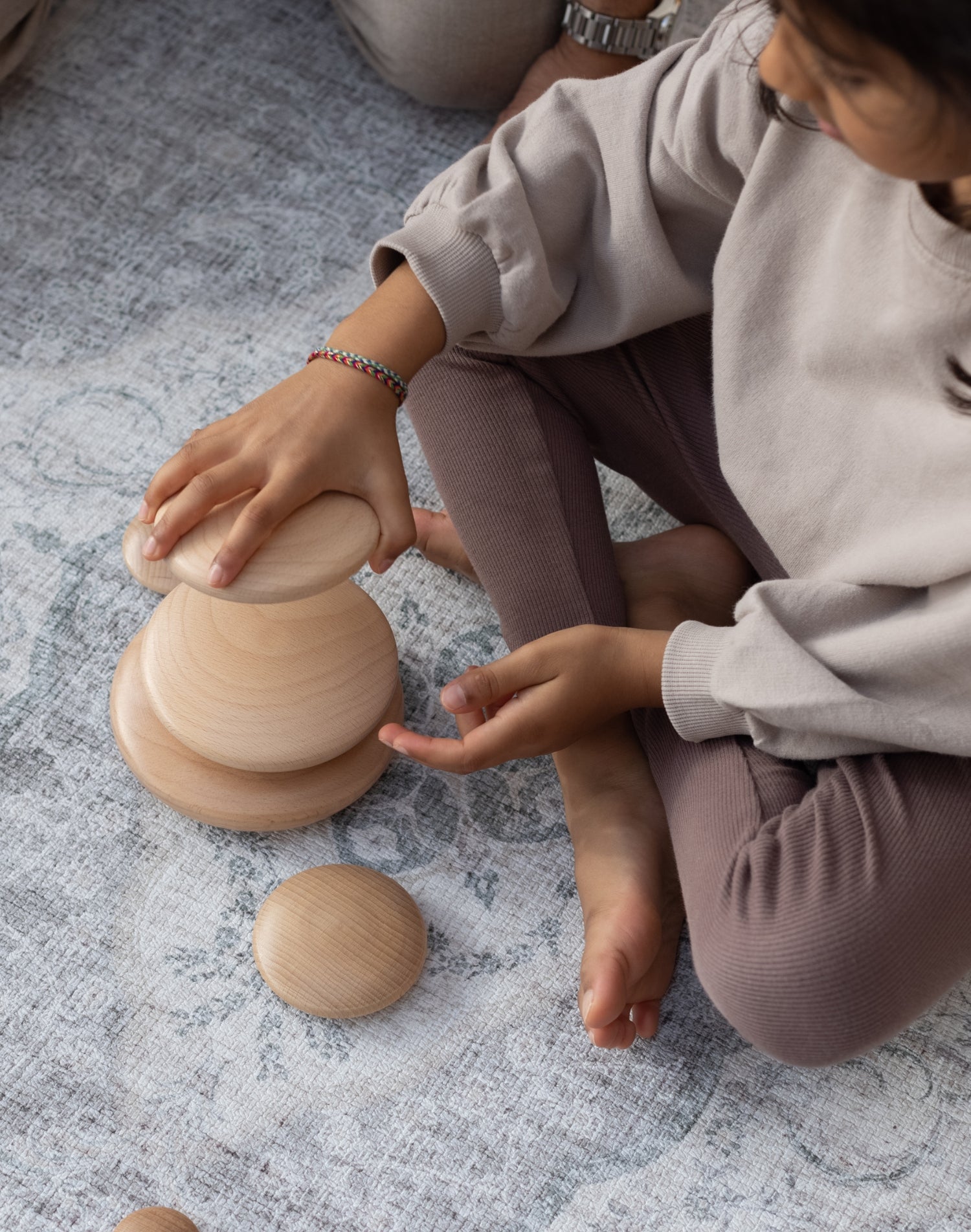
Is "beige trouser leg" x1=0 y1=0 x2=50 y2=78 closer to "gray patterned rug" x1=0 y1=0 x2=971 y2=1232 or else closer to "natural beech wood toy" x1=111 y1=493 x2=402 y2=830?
"gray patterned rug" x1=0 y1=0 x2=971 y2=1232

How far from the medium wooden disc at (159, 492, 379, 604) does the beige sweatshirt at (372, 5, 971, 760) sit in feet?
0.54

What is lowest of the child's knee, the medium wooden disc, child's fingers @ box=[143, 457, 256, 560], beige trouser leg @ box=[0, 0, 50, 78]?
the child's knee

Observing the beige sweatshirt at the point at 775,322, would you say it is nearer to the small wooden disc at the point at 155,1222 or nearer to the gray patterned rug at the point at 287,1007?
the gray patterned rug at the point at 287,1007

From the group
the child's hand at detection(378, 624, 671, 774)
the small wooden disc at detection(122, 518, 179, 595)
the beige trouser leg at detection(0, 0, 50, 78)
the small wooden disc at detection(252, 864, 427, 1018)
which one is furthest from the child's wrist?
the beige trouser leg at detection(0, 0, 50, 78)

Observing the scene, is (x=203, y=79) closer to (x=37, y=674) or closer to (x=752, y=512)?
(x=37, y=674)

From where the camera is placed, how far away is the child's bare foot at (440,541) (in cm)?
90

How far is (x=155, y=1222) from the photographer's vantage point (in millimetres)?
679

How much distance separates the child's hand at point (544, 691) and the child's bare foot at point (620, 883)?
0.07 m

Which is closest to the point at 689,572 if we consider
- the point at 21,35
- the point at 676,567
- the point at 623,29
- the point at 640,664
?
the point at 676,567

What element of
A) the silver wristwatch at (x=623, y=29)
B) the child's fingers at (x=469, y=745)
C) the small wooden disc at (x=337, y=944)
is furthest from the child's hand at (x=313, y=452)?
the silver wristwatch at (x=623, y=29)

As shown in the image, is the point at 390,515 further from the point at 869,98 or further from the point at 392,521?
the point at 869,98

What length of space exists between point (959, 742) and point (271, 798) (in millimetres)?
426

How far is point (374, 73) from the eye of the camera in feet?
3.91

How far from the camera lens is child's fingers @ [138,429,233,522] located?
656 millimetres
